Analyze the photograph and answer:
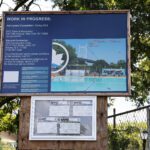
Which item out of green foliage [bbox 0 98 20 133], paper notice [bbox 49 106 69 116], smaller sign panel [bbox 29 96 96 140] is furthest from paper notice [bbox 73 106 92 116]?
green foliage [bbox 0 98 20 133]

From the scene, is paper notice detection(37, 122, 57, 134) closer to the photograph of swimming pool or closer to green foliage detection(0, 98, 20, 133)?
the photograph of swimming pool

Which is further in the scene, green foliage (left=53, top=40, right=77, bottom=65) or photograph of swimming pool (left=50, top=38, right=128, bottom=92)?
green foliage (left=53, top=40, right=77, bottom=65)

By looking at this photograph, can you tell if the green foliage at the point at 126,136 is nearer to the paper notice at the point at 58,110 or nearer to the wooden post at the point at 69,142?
the wooden post at the point at 69,142

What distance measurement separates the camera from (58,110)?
24.0 feet

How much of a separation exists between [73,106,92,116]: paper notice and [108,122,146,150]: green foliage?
150 inches

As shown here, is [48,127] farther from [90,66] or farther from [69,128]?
[90,66]

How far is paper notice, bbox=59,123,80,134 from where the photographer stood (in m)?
7.21

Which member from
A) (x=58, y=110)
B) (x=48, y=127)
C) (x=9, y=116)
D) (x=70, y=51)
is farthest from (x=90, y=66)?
(x=9, y=116)

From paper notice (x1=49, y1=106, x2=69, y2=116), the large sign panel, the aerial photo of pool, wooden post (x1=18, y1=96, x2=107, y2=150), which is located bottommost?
wooden post (x1=18, y1=96, x2=107, y2=150)

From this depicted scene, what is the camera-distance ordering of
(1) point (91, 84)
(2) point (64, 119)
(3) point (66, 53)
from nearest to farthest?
(2) point (64, 119)
(1) point (91, 84)
(3) point (66, 53)

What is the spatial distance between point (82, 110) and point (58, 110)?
0.36 meters

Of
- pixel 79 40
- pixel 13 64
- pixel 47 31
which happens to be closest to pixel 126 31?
pixel 79 40

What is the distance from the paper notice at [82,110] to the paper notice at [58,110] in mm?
119

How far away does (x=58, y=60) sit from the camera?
24.8ft
